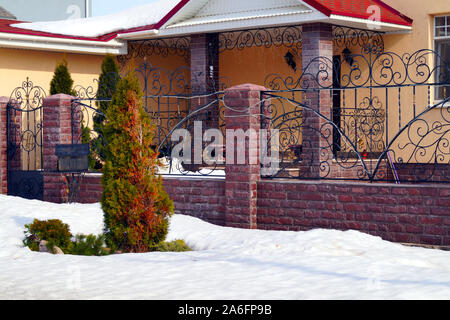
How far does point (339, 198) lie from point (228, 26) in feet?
23.1

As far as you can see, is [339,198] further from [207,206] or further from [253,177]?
[207,206]

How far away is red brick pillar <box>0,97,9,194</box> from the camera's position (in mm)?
13391

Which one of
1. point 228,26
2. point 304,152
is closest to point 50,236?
point 304,152

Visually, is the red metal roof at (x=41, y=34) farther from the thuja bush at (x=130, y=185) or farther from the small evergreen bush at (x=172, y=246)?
the small evergreen bush at (x=172, y=246)

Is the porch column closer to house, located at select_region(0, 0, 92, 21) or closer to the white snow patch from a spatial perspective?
the white snow patch

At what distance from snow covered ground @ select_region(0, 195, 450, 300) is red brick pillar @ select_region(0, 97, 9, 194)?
4.05m

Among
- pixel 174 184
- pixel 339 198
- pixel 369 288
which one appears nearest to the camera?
pixel 369 288

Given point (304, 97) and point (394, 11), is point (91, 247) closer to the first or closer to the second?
point (304, 97)

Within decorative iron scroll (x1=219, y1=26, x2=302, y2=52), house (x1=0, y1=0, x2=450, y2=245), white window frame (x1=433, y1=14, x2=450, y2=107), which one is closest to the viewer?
house (x1=0, y1=0, x2=450, y2=245)

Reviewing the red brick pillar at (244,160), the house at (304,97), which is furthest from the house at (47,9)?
the red brick pillar at (244,160)

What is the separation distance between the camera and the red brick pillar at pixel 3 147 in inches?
527

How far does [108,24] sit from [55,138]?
21.9 feet

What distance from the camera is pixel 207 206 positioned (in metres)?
10.2

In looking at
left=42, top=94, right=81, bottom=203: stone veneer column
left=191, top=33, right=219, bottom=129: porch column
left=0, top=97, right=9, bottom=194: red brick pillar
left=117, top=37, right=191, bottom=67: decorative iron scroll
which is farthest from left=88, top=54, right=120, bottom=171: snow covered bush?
left=42, top=94, right=81, bottom=203: stone veneer column
